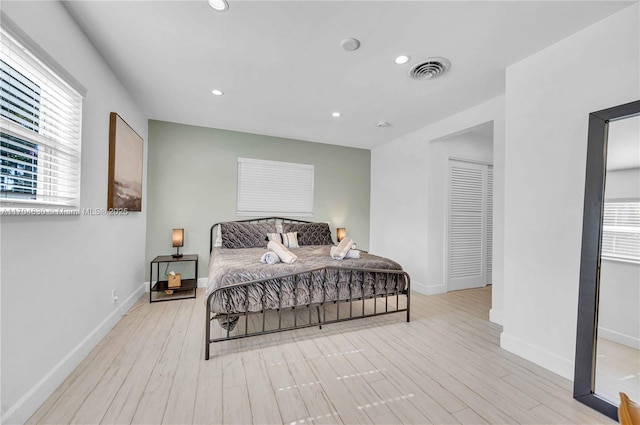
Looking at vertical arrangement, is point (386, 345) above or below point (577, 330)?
below

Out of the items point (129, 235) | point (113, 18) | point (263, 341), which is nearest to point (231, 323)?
point (263, 341)

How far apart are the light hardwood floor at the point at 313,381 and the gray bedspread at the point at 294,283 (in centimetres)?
39

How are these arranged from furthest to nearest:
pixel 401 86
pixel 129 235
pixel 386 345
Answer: pixel 129 235 < pixel 401 86 < pixel 386 345

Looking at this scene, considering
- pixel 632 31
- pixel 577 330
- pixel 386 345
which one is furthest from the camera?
pixel 386 345

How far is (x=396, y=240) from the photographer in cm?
477

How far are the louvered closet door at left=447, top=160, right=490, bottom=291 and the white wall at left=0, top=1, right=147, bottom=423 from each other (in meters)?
4.52

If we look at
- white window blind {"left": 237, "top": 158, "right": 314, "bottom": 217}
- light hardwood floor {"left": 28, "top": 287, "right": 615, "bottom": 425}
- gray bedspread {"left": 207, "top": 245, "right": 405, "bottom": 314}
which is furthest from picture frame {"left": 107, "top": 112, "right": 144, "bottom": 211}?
white window blind {"left": 237, "top": 158, "right": 314, "bottom": 217}

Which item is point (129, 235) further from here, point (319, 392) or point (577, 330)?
point (577, 330)

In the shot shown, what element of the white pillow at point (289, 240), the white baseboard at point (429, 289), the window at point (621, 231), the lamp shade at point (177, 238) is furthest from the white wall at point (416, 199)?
the lamp shade at point (177, 238)

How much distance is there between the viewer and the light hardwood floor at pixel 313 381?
159 cm

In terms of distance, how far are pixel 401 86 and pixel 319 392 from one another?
2.96 m

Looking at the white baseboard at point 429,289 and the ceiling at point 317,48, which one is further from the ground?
the ceiling at point 317,48

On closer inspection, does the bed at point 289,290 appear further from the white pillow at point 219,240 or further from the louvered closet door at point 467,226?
the louvered closet door at point 467,226

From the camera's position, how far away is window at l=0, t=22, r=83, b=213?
138 centimetres
